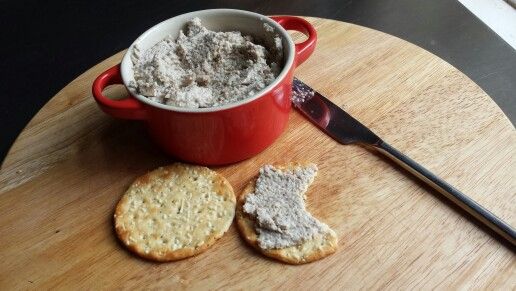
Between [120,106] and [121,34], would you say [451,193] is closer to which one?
[120,106]

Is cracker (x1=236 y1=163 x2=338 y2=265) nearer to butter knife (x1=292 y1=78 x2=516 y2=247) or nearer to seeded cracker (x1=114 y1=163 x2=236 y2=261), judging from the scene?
seeded cracker (x1=114 y1=163 x2=236 y2=261)

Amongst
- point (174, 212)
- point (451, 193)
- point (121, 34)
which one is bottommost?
point (121, 34)

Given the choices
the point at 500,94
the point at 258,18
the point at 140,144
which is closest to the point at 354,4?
the point at 500,94

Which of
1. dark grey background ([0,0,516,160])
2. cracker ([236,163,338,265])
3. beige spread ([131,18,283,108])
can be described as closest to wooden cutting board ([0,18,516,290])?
cracker ([236,163,338,265])

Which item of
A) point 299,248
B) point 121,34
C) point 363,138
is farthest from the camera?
point 121,34

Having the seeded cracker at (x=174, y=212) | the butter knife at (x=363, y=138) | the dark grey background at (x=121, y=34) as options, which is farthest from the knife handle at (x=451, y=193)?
the dark grey background at (x=121, y=34)

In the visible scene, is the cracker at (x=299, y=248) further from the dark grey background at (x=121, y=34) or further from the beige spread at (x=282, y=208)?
the dark grey background at (x=121, y=34)

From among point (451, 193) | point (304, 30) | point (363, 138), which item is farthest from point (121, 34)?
point (451, 193)

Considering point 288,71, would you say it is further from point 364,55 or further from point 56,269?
point 56,269
